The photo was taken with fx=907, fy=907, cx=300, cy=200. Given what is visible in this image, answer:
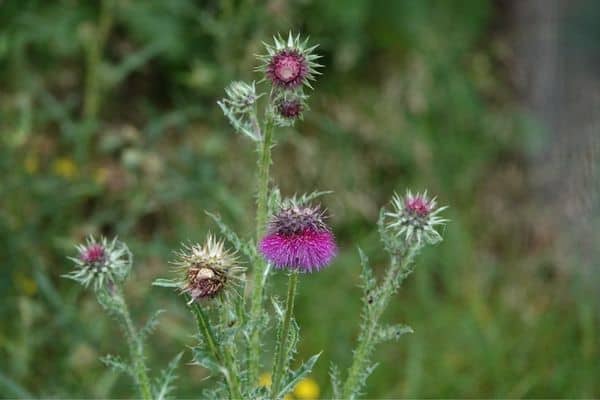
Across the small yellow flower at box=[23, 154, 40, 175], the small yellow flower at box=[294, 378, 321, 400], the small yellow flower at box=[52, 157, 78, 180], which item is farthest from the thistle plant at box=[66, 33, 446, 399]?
the small yellow flower at box=[52, 157, 78, 180]

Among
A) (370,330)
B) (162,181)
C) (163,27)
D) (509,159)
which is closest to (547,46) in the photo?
(509,159)

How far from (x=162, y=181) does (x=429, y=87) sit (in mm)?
1702

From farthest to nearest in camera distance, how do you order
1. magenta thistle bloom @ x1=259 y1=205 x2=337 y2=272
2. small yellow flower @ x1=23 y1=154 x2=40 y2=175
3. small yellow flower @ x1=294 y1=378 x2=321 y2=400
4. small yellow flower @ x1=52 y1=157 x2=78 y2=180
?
small yellow flower @ x1=52 y1=157 x2=78 y2=180, small yellow flower @ x1=23 y1=154 x2=40 y2=175, small yellow flower @ x1=294 y1=378 x2=321 y2=400, magenta thistle bloom @ x1=259 y1=205 x2=337 y2=272

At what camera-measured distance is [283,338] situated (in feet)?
3.67

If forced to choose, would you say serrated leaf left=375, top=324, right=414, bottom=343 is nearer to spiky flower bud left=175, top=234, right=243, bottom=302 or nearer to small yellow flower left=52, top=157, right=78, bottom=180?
spiky flower bud left=175, top=234, right=243, bottom=302

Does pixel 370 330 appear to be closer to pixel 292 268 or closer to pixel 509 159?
pixel 292 268

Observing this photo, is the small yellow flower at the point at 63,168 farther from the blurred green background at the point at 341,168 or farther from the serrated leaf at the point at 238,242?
the serrated leaf at the point at 238,242

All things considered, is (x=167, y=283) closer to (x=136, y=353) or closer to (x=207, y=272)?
(x=207, y=272)

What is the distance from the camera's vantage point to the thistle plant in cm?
108

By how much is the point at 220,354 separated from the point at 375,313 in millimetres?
210

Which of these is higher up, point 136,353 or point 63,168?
point 63,168

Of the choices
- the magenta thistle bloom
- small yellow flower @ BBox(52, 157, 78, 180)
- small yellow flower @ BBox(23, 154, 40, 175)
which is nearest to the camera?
the magenta thistle bloom

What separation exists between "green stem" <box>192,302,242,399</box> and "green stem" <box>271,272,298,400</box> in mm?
48

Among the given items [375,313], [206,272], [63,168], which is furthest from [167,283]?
[63,168]
